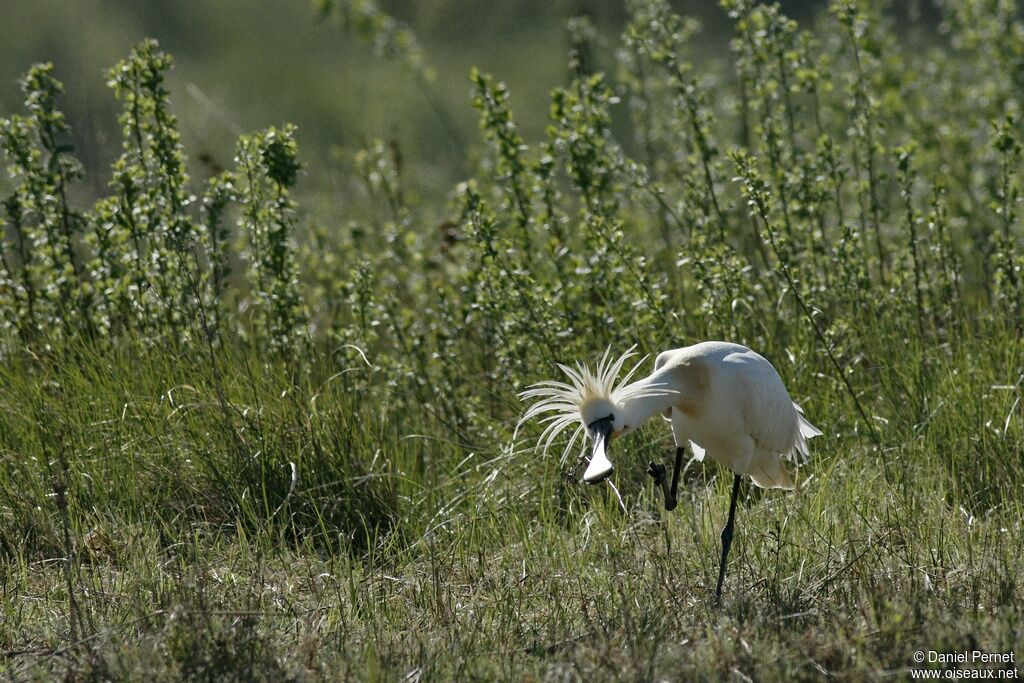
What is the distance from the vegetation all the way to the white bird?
0.29m

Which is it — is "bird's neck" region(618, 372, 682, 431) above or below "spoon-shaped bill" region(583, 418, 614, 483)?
above

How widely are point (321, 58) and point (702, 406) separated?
16.3m

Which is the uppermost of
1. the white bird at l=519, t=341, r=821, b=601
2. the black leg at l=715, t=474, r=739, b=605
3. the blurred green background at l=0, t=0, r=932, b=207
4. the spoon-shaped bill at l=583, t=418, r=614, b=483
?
the blurred green background at l=0, t=0, r=932, b=207

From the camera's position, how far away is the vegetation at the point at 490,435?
13.7 feet

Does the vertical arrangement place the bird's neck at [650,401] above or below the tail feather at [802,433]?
above

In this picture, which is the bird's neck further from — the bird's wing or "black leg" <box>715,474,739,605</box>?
"black leg" <box>715,474,739,605</box>

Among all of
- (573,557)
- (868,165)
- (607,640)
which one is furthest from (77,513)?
(868,165)

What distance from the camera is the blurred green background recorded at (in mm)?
16391

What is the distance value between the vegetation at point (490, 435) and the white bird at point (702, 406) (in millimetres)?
292

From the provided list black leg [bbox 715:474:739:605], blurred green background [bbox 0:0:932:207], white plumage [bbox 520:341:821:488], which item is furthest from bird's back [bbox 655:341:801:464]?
blurred green background [bbox 0:0:932:207]

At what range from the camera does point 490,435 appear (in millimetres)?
6074

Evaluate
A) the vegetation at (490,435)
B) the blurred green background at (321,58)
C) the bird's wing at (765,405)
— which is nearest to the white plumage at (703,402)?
the bird's wing at (765,405)

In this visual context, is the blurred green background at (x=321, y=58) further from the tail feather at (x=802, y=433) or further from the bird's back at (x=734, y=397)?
the bird's back at (x=734, y=397)

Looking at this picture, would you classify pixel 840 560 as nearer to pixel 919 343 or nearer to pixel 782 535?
pixel 782 535
